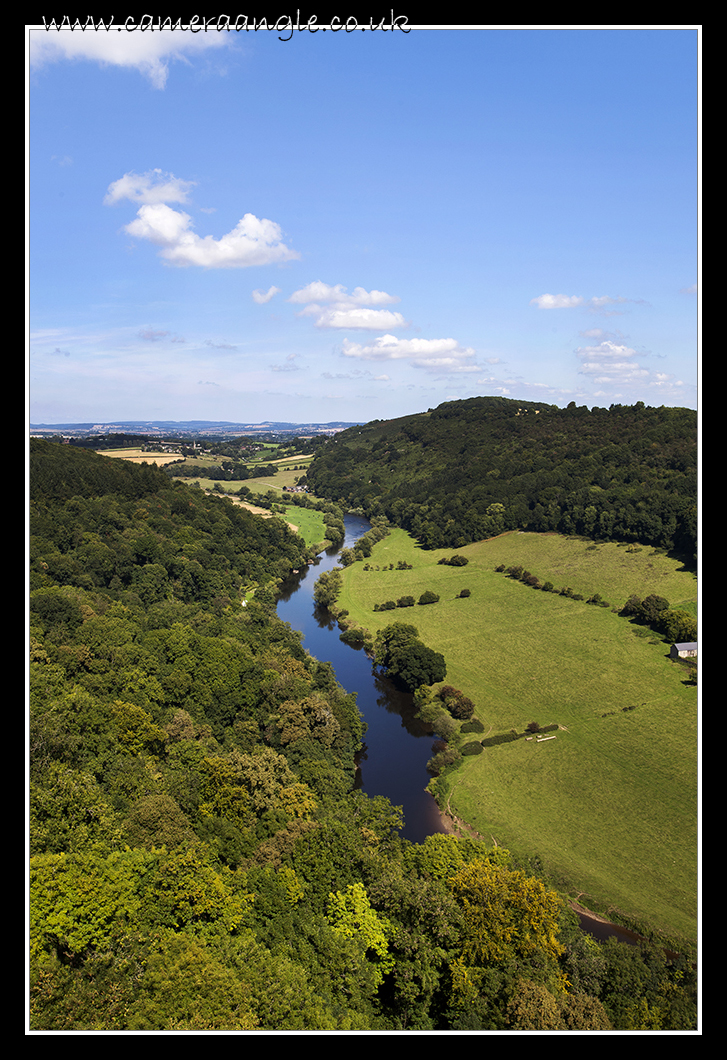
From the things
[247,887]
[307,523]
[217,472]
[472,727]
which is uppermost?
[217,472]

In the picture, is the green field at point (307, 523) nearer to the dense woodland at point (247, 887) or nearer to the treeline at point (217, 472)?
the treeline at point (217, 472)

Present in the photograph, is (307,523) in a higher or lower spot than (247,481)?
lower

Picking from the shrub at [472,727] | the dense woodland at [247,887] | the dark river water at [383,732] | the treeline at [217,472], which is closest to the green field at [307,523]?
the dark river water at [383,732]

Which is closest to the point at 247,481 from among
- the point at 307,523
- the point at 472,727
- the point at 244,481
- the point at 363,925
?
the point at 244,481

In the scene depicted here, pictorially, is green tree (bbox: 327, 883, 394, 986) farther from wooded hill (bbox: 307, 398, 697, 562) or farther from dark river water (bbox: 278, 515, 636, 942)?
wooded hill (bbox: 307, 398, 697, 562)

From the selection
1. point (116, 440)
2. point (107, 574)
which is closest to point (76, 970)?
point (107, 574)

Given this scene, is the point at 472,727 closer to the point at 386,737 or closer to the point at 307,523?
the point at 386,737
